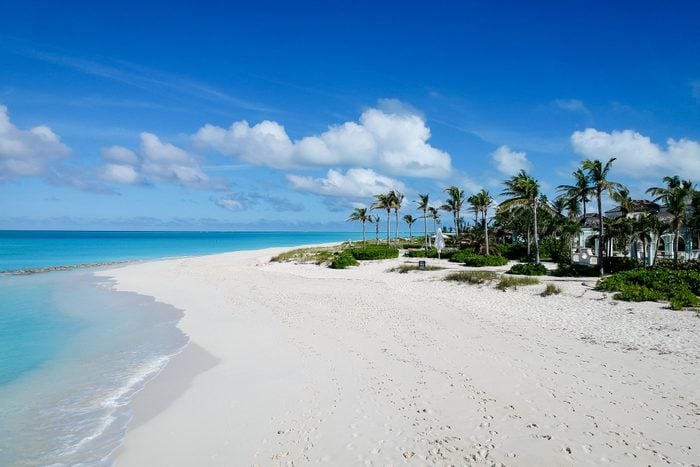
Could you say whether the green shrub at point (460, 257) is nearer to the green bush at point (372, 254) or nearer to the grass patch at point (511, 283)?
the green bush at point (372, 254)

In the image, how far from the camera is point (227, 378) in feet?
30.1

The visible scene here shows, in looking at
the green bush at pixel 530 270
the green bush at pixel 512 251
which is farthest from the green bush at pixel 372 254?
the green bush at pixel 530 270

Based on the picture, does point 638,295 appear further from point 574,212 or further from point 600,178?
point 574,212

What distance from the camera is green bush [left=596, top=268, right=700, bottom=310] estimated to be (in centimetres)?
1484

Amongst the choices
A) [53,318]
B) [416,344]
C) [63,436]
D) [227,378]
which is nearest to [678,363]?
[416,344]

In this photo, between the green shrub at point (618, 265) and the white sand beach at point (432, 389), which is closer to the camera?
the white sand beach at point (432, 389)

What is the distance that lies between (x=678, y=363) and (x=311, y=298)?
1347cm

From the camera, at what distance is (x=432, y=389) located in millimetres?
7984

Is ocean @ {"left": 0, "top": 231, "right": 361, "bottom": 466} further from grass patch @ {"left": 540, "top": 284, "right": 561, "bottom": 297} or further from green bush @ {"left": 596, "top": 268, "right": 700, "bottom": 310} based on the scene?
green bush @ {"left": 596, "top": 268, "right": 700, "bottom": 310}

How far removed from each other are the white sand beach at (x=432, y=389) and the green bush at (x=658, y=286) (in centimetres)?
87

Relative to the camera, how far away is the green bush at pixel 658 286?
14836 mm

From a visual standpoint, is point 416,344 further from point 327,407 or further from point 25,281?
point 25,281

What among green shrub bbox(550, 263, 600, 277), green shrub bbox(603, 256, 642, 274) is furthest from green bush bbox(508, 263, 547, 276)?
green shrub bbox(603, 256, 642, 274)

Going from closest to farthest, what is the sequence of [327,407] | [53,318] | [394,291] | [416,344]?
[327,407], [416,344], [53,318], [394,291]
